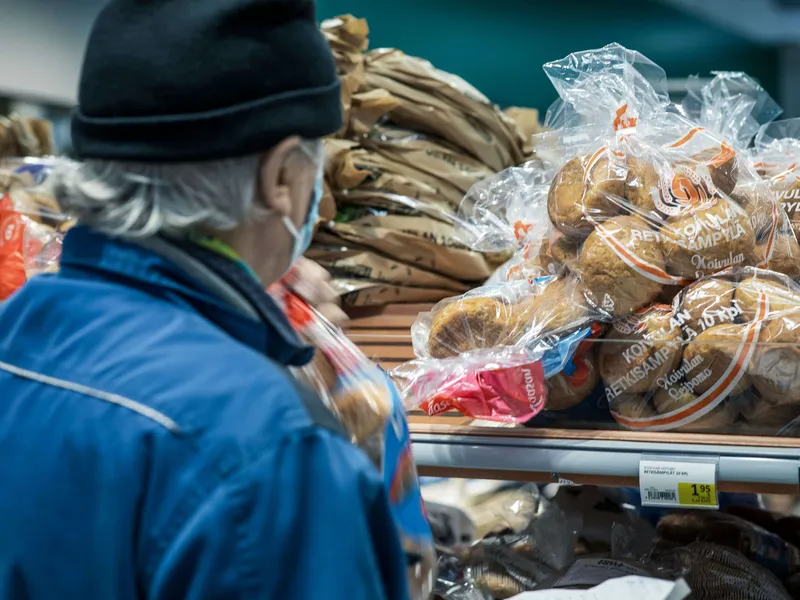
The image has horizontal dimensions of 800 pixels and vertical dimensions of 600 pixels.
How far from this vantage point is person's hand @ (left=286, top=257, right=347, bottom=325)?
117 cm

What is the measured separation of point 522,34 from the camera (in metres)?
3.79

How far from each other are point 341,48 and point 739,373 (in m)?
1.14

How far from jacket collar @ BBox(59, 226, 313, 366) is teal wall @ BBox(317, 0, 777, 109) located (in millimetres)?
2361

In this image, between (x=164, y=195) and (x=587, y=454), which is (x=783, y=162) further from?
(x=164, y=195)

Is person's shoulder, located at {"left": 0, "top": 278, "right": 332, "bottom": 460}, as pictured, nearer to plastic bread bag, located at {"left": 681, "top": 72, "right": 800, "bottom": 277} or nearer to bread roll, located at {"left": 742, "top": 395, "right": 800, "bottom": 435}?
bread roll, located at {"left": 742, "top": 395, "right": 800, "bottom": 435}

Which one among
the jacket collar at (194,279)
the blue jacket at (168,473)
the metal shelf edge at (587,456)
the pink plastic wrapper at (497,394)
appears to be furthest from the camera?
the pink plastic wrapper at (497,394)

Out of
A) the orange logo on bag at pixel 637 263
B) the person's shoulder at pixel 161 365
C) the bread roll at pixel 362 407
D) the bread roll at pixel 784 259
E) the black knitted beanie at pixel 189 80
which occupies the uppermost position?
the black knitted beanie at pixel 189 80

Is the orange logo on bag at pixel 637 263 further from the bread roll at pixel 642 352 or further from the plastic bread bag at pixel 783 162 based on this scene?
the plastic bread bag at pixel 783 162

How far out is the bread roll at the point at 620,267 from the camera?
123 cm

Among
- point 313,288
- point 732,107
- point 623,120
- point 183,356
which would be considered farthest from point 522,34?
point 183,356

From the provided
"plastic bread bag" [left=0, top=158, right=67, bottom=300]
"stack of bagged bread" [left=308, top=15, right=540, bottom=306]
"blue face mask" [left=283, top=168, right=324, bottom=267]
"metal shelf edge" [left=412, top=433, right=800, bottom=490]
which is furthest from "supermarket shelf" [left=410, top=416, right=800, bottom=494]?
"plastic bread bag" [left=0, top=158, right=67, bottom=300]

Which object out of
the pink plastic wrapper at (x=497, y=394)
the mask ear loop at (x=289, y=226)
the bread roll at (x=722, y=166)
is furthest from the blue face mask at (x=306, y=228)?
the bread roll at (x=722, y=166)

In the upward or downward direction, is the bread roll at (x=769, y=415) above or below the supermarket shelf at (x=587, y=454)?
above

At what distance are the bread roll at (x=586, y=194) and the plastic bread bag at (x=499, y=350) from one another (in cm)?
8
